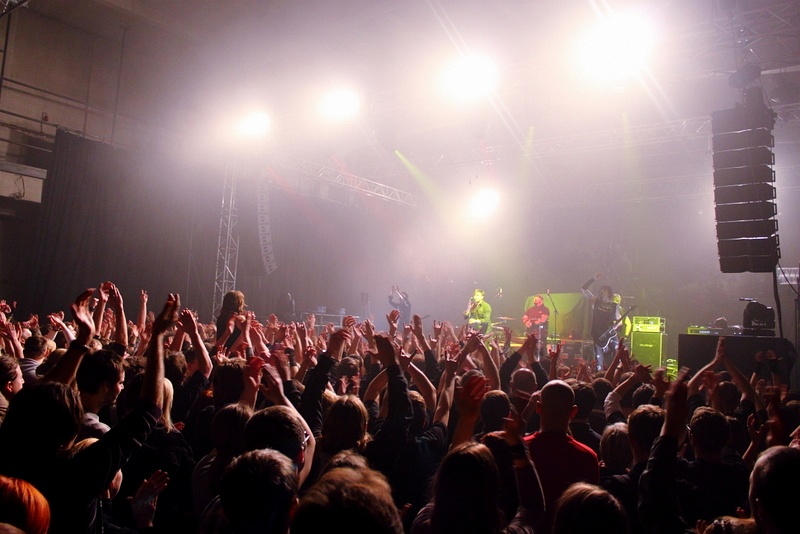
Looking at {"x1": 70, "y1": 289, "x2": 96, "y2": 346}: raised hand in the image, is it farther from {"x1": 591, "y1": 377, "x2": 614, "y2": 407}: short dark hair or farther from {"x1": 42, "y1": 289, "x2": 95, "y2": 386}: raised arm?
{"x1": 591, "y1": 377, "x2": 614, "y2": 407}: short dark hair

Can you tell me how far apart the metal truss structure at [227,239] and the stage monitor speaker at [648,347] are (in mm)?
9342

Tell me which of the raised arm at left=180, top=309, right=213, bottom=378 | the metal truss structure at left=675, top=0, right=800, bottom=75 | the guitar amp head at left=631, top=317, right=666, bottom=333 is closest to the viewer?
the raised arm at left=180, top=309, right=213, bottom=378

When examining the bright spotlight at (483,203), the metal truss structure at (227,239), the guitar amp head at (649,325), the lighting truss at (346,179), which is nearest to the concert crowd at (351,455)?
the guitar amp head at (649,325)

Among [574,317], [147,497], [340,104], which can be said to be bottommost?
[147,497]

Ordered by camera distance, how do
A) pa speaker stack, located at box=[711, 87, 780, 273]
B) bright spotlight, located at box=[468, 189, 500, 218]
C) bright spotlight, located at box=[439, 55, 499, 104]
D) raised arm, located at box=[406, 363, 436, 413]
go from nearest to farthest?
raised arm, located at box=[406, 363, 436, 413]
pa speaker stack, located at box=[711, 87, 780, 273]
bright spotlight, located at box=[439, 55, 499, 104]
bright spotlight, located at box=[468, 189, 500, 218]

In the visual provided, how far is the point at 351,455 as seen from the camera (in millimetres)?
2076

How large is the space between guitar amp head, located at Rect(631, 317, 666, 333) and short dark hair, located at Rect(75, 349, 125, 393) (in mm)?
12738

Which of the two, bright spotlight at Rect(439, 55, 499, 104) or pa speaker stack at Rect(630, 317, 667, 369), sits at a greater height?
bright spotlight at Rect(439, 55, 499, 104)

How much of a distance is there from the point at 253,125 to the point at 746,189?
34.4 feet

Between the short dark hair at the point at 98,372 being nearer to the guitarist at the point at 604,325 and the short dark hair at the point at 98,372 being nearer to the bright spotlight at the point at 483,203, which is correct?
the guitarist at the point at 604,325

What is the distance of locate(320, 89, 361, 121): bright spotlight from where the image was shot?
13812mm

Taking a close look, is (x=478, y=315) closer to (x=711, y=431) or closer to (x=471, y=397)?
(x=711, y=431)

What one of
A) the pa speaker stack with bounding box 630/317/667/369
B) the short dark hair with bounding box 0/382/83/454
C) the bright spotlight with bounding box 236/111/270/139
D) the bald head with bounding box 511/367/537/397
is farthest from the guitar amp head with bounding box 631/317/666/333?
the short dark hair with bounding box 0/382/83/454

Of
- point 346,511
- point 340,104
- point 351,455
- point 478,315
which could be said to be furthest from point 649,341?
point 346,511
